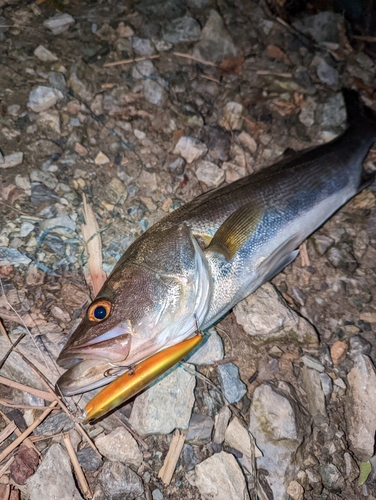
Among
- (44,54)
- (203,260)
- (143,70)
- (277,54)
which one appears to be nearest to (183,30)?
(143,70)

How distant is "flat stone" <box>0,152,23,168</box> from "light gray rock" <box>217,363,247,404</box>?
260 cm

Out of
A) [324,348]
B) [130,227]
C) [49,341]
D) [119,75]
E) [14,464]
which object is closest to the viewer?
[14,464]

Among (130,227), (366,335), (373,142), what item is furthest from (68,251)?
(373,142)

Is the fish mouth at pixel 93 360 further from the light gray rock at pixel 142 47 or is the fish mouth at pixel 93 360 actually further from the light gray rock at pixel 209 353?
the light gray rock at pixel 142 47

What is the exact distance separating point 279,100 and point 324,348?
2874 mm

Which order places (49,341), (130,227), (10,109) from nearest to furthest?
(49,341) → (130,227) → (10,109)

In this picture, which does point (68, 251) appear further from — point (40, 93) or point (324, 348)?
point (324, 348)

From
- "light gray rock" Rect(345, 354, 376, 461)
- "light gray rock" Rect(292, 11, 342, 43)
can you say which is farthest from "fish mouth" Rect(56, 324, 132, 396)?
"light gray rock" Rect(292, 11, 342, 43)

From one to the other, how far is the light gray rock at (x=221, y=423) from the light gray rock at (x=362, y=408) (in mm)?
991

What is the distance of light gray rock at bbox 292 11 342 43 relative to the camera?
498 cm

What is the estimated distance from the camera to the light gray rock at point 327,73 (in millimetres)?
4734

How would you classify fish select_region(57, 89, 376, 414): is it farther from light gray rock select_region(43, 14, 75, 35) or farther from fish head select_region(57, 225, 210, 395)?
light gray rock select_region(43, 14, 75, 35)

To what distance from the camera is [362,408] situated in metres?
3.03

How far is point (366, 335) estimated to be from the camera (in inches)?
135
